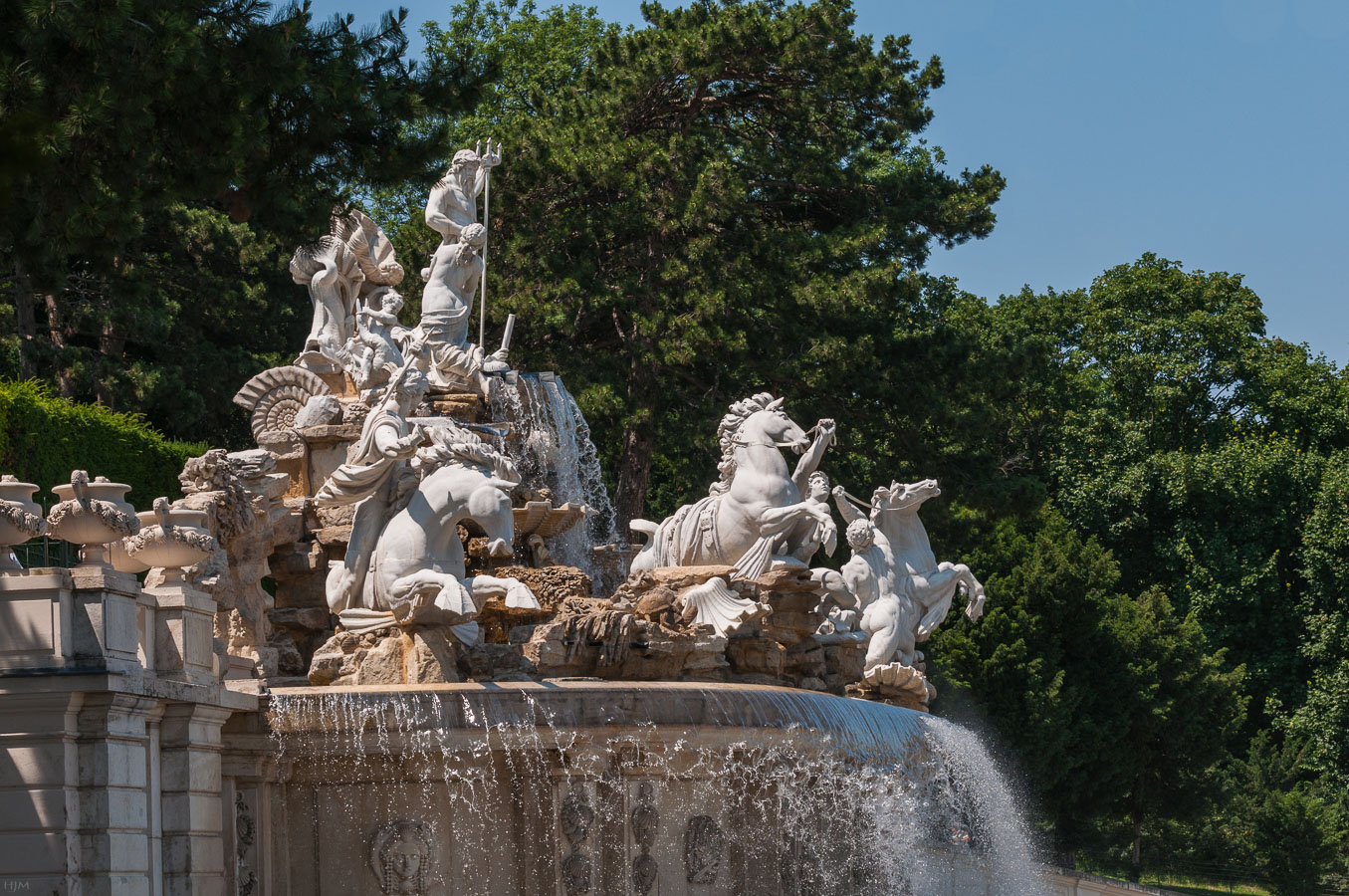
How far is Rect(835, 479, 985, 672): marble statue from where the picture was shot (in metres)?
18.0

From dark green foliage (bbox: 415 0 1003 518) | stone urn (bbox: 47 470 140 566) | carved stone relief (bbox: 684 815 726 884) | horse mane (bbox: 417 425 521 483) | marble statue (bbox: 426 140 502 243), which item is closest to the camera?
Result: stone urn (bbox: 47 470 140 566)

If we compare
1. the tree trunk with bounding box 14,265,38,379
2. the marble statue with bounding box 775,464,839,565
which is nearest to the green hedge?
the tree trunk with bounding box 14,265,38,379

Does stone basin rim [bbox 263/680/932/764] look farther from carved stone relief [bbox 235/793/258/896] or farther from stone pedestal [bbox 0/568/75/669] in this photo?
stone pedestal [bbox 0/568/75/669]

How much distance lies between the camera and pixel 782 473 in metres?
17.0

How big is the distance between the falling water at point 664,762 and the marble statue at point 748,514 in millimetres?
2166

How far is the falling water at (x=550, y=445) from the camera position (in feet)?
60.7

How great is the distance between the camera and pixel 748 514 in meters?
16.7

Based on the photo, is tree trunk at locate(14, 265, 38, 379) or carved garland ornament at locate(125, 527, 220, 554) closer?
carved garland ornament at locate(125, 527, 220, 554)

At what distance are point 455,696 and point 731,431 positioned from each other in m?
5.87

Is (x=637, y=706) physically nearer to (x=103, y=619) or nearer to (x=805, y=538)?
(x=103, y=619)

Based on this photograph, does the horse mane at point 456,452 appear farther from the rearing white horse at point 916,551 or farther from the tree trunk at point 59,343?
the tree trunk at point 59,343

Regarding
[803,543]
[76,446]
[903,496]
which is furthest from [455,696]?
[76,446]

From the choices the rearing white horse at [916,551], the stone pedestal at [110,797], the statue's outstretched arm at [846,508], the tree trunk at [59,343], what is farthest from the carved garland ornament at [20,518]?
the tree trunk at [59,343]

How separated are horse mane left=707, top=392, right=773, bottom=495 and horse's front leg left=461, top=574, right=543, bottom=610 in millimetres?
4208
